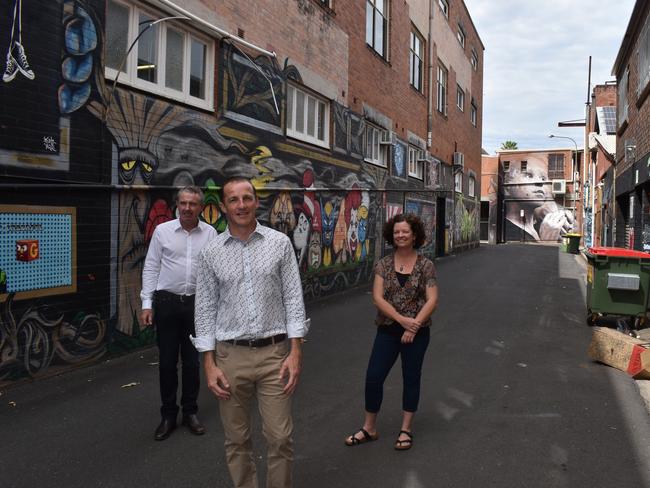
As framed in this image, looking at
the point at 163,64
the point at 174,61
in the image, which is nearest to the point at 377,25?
the point at 174,61

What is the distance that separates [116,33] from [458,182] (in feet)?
71.6

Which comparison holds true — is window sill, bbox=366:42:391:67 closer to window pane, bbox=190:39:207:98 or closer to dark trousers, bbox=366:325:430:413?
window pane, bbox=190:39:207:98

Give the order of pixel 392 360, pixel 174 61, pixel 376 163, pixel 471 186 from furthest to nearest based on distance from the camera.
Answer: pixel 471 186
pixel 376 163
pixel 174 61
pixel 392 360

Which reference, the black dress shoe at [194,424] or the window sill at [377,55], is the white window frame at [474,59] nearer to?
the window sill at [377,55]

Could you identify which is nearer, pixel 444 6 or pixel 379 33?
pixel 379 33

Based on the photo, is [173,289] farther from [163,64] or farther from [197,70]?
[197,70]

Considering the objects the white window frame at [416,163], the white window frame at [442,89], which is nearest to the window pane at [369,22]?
the white window frame at [416,163]

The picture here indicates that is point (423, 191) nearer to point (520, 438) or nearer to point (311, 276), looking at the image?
point (311, 276)

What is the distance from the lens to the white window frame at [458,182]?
2521 centimetres

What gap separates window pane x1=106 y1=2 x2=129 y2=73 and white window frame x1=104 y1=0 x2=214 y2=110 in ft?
0.16

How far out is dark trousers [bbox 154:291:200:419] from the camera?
13.3 feet

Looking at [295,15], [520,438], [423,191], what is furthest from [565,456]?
[423,191]

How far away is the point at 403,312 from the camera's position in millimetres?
3818

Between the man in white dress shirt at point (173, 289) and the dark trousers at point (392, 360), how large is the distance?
1.37 meters
